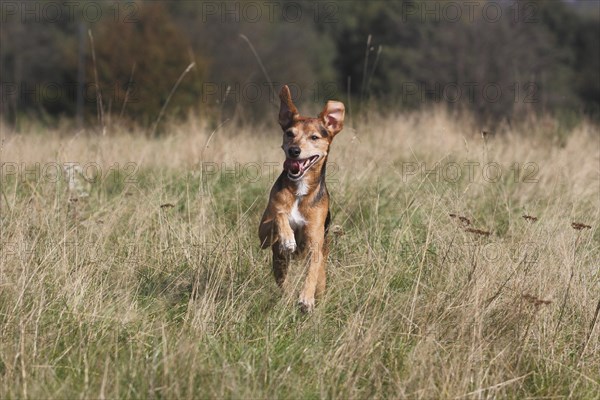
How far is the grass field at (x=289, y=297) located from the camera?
3.68m

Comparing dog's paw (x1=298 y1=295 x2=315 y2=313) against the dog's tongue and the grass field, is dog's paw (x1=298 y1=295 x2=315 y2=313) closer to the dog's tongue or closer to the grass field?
the grass field

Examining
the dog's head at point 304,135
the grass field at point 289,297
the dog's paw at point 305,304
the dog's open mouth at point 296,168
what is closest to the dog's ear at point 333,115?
the dog's head at point 304,135

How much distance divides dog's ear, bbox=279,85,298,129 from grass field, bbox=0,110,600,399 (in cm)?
55

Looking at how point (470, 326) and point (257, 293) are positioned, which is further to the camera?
point (257, 293)

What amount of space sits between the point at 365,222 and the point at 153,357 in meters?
2.91

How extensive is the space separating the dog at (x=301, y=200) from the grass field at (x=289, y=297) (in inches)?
6.8

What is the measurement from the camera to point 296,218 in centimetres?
474

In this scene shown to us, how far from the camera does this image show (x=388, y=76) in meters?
33.2

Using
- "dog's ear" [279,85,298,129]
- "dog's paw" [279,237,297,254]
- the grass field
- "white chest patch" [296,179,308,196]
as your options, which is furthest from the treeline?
"dog's paw" [279,237,297,254]

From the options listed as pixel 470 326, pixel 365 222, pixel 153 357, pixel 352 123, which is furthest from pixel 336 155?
pixel 153 357

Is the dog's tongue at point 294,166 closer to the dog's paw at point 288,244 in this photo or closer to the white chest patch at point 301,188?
the white chest patch at point 301,188

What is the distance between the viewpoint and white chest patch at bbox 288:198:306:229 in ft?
15.5

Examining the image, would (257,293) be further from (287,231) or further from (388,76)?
(388,76)

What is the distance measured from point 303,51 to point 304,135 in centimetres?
3810
